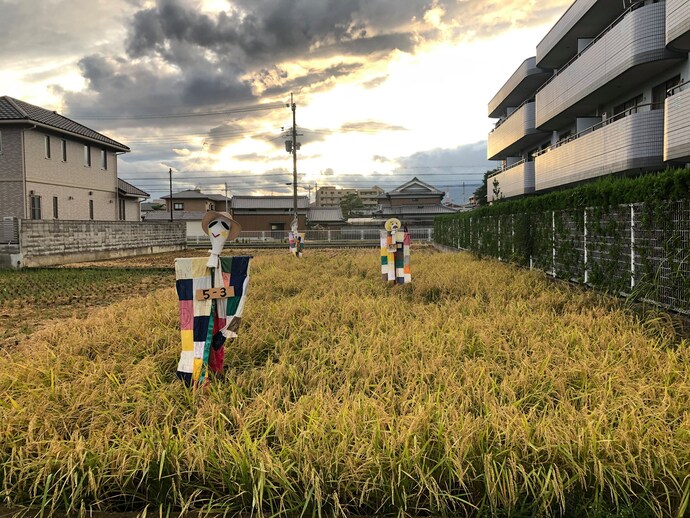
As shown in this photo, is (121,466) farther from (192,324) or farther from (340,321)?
(340,321)

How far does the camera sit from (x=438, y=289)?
8.19m

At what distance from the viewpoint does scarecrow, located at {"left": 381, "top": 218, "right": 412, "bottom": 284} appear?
29.0ft

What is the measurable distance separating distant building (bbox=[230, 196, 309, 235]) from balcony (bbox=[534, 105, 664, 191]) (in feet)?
120

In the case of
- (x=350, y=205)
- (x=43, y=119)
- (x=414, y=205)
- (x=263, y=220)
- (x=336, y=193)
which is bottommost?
(x=263, y=220)

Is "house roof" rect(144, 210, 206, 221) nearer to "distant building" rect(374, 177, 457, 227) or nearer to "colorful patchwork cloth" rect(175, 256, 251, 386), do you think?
"distant building" rect(374, 177, 457, 227)

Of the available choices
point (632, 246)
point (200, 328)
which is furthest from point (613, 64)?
point (200, 328)

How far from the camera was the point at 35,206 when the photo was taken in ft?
71.3

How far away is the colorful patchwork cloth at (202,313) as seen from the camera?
3623mm

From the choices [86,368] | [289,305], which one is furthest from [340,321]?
[86,368]

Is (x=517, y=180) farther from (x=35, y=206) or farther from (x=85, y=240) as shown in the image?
(x=35, y=206)

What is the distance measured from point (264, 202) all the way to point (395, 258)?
46634mm

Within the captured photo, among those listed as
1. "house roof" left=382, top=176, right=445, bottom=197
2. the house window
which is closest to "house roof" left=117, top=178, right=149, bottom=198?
the house window

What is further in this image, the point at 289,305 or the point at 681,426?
the point at 289,305

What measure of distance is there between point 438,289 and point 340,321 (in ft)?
Answer: 9.92
